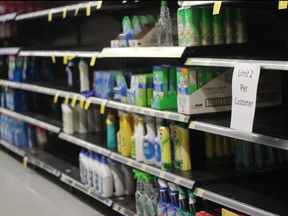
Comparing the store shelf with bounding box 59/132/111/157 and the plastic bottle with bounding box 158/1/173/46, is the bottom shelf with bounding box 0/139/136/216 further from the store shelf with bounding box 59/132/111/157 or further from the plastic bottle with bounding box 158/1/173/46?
the plastic bottle with bounding box 158/1/173/46

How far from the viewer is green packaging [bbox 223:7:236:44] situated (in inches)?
131

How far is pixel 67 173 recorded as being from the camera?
5.51 meters

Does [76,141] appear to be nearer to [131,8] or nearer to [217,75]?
[131,8]

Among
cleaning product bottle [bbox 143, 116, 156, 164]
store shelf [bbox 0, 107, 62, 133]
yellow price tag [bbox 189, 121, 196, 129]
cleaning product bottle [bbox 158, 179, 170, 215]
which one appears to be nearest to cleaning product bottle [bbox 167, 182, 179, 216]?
cleaning product bottle [bbox 158, 179, 170, 215]

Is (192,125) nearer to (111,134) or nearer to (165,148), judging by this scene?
(165,148)

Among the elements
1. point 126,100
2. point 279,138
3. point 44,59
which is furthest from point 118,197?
point 44,59

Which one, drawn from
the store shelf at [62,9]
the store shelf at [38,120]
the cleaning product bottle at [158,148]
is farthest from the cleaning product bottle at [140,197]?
the store shelf at [38,120]

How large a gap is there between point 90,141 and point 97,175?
0.39m

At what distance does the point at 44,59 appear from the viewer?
7.03 meters

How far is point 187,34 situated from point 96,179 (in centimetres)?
195

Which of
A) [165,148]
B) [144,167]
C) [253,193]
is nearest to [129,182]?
[144,167]

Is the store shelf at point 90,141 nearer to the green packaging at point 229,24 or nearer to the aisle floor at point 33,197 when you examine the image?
the aisle floor at point 33,197

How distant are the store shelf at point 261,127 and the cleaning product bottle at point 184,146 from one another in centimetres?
28

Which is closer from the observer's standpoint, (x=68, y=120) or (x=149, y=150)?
(x=149, y=150)
